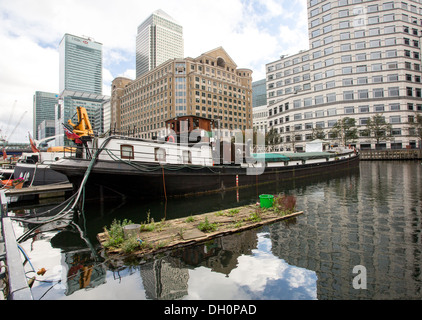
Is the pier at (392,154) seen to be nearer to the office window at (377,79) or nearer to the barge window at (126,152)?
the office window at (377,79)

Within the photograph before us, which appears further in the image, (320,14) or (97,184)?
(320,14)

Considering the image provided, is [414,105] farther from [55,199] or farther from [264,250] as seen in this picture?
[55,199]

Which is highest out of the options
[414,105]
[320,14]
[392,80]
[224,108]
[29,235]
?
[320,14]

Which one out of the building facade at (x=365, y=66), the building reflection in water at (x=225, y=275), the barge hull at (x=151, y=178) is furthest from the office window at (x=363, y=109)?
the building reflection in water at (x=225, y=275)

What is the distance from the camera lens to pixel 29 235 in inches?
350

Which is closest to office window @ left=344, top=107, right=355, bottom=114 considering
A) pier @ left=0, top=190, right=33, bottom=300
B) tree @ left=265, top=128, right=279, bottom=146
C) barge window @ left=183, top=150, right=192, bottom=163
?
tree @ left=265, top=128, right=279, bottom=146

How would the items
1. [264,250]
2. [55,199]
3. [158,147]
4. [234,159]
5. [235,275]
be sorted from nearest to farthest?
[235,275] < [264,250] < [158,147] < [55,199] < [234,159]

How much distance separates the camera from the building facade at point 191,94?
300 ft

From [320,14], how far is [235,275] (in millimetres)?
77016

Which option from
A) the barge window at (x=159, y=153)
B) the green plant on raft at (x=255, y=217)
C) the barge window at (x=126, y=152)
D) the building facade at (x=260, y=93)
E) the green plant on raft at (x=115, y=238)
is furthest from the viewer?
the building facade at (x=260, y=93)

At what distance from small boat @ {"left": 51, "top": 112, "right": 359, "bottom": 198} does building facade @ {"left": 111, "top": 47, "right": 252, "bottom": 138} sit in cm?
6371

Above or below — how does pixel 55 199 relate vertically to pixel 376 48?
below

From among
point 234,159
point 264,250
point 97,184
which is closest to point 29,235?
point 97,184
